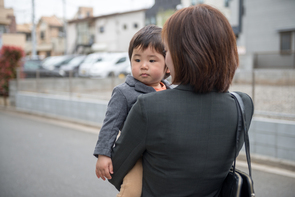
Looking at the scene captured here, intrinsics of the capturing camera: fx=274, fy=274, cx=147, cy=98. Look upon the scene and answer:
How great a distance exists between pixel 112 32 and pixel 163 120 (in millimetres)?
32944

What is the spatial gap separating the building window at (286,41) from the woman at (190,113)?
1800 centimetres

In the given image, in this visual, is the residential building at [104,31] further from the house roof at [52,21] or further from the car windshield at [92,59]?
the car windshield at [92,59]

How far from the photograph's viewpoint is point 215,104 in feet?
3.45

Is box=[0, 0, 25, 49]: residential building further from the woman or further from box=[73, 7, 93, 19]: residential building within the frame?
the woman

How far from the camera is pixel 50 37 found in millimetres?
43531

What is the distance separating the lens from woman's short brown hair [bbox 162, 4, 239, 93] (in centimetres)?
101

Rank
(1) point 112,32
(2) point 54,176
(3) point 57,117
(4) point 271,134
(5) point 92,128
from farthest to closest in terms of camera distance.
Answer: (1) point 112,32 < (3) point 57,117 < (5) point 92,128 < (4) point 271,134 < (2) point 54,176

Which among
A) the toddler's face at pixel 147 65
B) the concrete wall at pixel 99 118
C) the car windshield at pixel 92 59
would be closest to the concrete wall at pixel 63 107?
the concrete wall at pixel 99 118

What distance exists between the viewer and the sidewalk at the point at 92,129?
4.16 m

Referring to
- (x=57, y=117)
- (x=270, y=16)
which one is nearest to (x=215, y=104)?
(x=57, y=117)

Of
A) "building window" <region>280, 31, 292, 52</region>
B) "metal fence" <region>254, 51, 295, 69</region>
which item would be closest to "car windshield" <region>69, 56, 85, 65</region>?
"metal fence" <region>254, 51, 295, 69</region>

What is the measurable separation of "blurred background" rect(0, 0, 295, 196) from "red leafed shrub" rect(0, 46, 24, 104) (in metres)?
0.03

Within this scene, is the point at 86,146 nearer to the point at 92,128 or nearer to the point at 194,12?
the point at 92,128

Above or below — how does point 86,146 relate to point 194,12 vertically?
below
